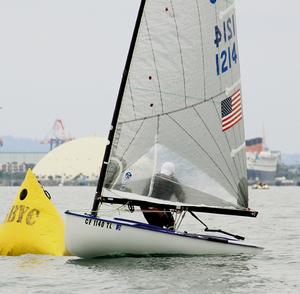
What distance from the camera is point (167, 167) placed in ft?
83.5

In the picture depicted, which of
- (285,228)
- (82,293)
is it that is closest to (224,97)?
(82,293)

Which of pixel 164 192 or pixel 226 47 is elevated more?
pixel 226 47

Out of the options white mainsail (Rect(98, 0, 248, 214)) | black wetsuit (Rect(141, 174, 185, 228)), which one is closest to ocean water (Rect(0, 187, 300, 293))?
black wetsuit (Rect(141, 174, 185, 228))

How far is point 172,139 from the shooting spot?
1011 inches

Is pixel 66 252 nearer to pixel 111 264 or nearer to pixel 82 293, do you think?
pixel 111 264

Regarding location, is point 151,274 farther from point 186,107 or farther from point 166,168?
point 186,107

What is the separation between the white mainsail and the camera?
2495 cm

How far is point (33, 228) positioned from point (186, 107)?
526 centimetres

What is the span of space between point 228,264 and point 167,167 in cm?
296

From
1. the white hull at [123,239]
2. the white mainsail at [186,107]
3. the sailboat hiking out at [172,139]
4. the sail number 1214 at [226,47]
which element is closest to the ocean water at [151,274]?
the white hull at [123,239]

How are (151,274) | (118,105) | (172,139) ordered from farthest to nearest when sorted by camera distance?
1. (172,139)
2. (118,105)
3. (151,274)

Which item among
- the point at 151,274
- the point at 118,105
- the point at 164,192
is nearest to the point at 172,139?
the point at 164,192

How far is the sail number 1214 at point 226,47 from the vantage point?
86.0ft

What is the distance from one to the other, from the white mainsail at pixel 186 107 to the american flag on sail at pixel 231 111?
0.03 meters
